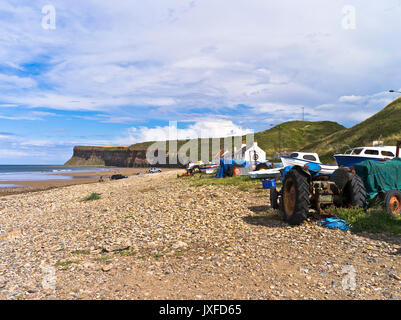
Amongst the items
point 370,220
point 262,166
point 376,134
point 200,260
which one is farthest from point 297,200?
point 376,134

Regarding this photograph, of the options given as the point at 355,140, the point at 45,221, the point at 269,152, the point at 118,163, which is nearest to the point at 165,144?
the point at 118,163

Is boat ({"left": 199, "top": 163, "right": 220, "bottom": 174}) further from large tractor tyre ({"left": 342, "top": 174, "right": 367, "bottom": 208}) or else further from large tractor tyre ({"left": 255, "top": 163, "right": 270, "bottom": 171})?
large tractor tyre ({"left": 342, "top": 174, "right": 367, "bottom": 208})

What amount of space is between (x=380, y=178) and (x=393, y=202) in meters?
0.92

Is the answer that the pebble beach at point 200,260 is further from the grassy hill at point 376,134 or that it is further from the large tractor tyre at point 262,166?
the grassy hill at point 376,134

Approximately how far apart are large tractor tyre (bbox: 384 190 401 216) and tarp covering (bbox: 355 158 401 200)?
1.51 ft

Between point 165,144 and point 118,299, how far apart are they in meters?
185

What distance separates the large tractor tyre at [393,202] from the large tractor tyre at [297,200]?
8.33ft

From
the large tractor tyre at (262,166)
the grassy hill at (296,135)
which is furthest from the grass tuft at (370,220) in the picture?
the grassy hill at (296,135)

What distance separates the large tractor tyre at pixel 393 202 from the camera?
9250mm

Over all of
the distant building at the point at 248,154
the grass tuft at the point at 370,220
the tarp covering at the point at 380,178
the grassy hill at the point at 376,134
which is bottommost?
the grass tuft at the point at 370,220
